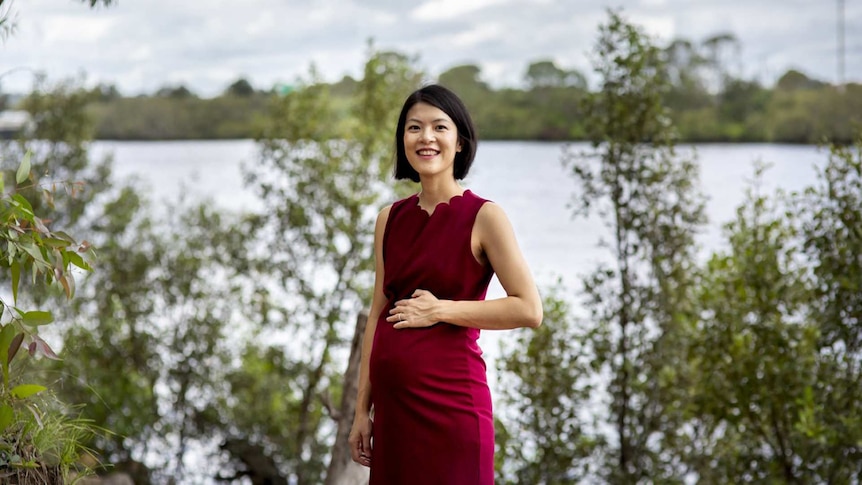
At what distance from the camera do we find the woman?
1991 millimetres

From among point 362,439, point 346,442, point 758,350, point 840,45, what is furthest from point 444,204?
point 840,45

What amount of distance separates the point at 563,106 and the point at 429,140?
376 centimetres

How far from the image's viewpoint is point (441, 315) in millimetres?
1978

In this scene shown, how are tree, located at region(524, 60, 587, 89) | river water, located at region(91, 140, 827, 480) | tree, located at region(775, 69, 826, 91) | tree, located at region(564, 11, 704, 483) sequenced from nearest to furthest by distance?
tree, located at region(564, 11, 704, 483) → river water, located at region(91, 140, 827, 480) → tree, located at region(524, 60, 587, 89) → tree, located at region(775, 69, 826, 91)

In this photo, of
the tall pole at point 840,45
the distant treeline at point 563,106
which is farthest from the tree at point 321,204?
the tall pole at point 840,45

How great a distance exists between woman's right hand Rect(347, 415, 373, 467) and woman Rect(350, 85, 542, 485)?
7 cm

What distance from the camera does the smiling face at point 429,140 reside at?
6.73ft

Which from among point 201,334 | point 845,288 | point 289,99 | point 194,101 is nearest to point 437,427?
point 845,288

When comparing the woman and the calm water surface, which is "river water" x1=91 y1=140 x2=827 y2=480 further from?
the woman

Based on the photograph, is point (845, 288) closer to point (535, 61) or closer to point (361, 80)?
point (361, 80)

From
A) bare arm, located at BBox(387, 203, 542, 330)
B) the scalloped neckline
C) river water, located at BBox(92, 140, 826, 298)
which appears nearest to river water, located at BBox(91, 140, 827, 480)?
river water, located at BBox(92, 140, 826, 298)

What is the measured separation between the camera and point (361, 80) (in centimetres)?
615

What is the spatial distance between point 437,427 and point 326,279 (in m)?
4.41

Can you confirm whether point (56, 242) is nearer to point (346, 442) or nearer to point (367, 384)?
point (367, 384)
